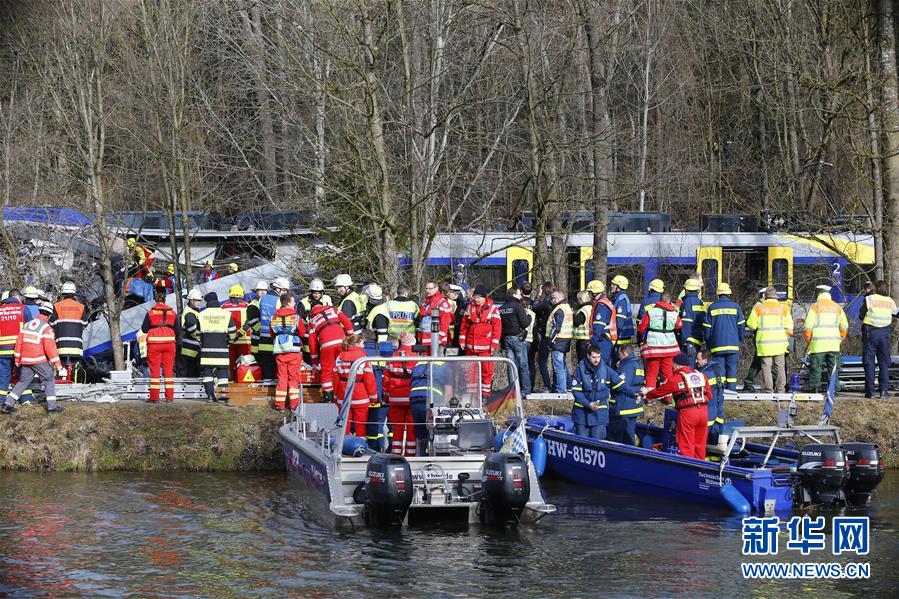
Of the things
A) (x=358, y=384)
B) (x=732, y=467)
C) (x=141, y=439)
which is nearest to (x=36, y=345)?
(x=141, y=439)

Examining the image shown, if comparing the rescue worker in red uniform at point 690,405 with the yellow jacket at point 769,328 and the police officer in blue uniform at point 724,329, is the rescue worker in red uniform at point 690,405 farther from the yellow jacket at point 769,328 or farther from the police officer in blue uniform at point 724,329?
the yellow jacket at point 769,328

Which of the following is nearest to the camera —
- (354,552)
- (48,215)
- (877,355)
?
(354,552)

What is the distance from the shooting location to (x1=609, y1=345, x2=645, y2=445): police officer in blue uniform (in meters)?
15.9

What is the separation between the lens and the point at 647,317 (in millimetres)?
17547

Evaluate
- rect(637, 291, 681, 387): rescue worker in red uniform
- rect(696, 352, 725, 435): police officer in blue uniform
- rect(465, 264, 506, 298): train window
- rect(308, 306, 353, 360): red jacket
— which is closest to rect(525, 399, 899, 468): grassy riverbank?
rect(637, 291, 681, 387): rescue worker in red uniform

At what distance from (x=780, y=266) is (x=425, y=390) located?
17.3 metres

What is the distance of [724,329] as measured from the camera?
17.6m

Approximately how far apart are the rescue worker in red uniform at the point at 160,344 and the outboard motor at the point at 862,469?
9.74 m

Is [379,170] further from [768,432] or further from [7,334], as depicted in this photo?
[768,432]

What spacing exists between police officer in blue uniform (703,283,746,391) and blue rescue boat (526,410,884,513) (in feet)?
4.56

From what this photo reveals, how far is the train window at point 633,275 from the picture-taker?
2927 cm

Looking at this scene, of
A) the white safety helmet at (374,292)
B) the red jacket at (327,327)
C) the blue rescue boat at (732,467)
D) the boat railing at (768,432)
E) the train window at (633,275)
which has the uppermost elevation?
the train window at (633,275)

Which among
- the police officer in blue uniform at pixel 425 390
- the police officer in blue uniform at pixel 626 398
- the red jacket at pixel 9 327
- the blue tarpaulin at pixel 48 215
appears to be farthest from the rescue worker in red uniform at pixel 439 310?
the blue tarpaulin at pixel 48 215

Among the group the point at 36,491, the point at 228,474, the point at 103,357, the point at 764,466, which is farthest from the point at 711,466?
the point at 103,357
